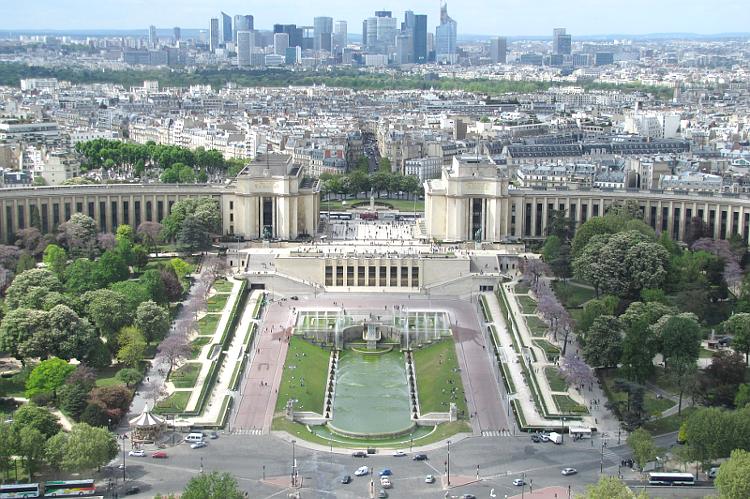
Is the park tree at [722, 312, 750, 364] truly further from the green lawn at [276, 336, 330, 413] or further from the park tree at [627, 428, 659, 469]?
the green lawn at [276, 336, 330, 413]

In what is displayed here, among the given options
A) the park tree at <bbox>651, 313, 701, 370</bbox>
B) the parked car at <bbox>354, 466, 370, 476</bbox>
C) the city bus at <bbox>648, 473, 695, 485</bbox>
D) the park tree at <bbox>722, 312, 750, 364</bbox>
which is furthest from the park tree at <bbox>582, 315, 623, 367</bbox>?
the parked car at <bbox>354, 466, 370, 476</bbox>

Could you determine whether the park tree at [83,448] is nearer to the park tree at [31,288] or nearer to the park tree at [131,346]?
the park tree at [131,346]

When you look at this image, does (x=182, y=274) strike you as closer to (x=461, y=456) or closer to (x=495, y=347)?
(x=495, y=347)

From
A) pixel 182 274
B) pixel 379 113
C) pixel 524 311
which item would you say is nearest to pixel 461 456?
pixel 524 311

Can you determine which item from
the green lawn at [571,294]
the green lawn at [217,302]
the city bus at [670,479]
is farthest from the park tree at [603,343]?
the green lawn at [217,302]

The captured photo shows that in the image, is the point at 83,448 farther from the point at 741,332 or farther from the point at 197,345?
the point at 741,332
